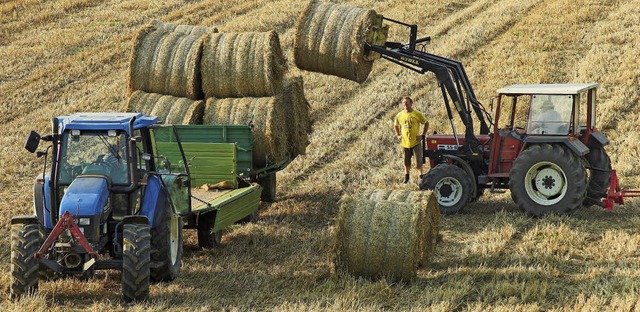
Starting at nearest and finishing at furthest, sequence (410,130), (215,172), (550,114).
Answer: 1. (215,172)
2. (550,114)
3. (410,130)

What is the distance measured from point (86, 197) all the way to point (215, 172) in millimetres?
3831

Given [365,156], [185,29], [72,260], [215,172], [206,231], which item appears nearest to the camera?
[72,260]

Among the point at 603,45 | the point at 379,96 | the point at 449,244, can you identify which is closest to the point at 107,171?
the point at 449,244

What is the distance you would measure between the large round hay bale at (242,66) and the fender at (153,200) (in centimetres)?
403

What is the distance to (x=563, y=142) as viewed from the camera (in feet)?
39.1

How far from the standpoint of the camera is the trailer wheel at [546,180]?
38.4 ft

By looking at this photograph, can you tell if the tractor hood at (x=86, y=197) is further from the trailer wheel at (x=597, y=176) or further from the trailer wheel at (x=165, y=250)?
the trailer wheel at (x=597, y=176)

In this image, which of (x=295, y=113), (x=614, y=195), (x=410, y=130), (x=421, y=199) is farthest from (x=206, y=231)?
(x=614, y=195)

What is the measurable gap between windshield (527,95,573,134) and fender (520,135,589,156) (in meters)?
0.13

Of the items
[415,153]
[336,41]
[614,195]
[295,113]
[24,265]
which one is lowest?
[24,265]

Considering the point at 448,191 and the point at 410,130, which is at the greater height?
the point at 410,130

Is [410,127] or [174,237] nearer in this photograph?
[174,237]

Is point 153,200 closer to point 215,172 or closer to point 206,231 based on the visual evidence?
point 206,231

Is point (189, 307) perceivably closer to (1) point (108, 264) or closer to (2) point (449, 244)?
(1) point (108, 264)
